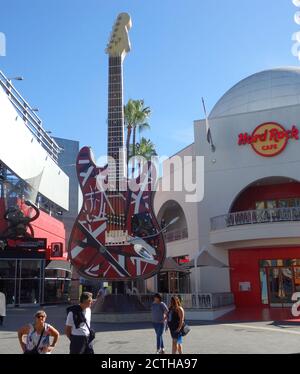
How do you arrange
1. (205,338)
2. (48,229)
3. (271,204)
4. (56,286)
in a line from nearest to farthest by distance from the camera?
(205,338)
(271,204)
(56,286)
(48,229)

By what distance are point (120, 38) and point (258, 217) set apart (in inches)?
456

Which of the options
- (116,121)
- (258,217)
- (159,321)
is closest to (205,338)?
(159,321)

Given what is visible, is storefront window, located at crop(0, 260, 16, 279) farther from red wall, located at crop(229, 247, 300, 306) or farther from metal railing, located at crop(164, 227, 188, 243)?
red wall, located at crop(229, 247, 300, 306)

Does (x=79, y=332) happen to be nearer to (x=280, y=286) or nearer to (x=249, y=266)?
(x=249, y=266)

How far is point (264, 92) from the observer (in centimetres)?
2653

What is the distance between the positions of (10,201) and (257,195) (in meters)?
15.8

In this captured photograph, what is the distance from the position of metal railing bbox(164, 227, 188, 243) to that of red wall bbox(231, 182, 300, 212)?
158 inches

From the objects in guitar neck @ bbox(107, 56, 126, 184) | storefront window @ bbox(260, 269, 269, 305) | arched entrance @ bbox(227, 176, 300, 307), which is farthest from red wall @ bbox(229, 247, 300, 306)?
guitar neck @ bbox(107, 56, 126, 184)

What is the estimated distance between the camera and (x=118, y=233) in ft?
57.2

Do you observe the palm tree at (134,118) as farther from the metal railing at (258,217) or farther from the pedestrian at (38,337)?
the pedestrian at (38,337)

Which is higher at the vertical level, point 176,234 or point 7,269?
point 176,234

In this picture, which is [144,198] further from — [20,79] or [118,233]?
[20,79]
